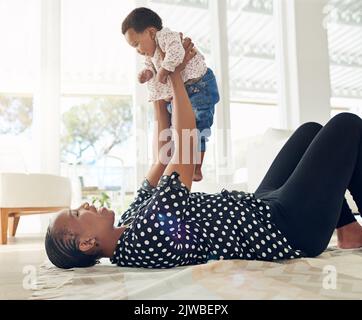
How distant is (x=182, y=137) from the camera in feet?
3.95

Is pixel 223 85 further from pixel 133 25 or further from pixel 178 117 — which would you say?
pixel 178 117

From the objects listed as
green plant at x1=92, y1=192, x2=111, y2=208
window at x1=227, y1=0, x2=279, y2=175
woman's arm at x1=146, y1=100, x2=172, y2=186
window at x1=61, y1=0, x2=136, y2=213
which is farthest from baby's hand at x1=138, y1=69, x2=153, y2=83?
green plant at x1=92, y1=192, x2=111, y2=208

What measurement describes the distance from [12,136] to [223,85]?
2.18 m

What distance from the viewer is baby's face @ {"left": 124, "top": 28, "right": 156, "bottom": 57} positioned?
175 centimetres

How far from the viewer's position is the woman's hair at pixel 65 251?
1149 mm

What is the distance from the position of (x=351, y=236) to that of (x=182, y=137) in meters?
0.77

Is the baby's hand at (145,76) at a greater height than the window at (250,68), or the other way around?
the window at (250,68)

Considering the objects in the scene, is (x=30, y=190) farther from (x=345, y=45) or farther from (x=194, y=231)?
(x=345, y=45)

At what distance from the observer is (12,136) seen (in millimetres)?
4316

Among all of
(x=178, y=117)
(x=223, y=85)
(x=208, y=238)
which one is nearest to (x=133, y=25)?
(x=178, y=117)

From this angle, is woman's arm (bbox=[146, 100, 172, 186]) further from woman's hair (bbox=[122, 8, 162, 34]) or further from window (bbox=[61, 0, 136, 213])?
window (bbox=[61, 0, 136, 213])

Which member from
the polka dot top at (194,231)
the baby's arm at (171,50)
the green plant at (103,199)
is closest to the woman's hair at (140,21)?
the baby's arm at (171,50)

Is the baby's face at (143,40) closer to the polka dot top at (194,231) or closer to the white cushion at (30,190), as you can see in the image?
the polka dot top at (194,231)

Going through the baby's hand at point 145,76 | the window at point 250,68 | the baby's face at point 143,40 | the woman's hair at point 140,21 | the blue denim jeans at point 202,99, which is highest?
the window at point 250,68
